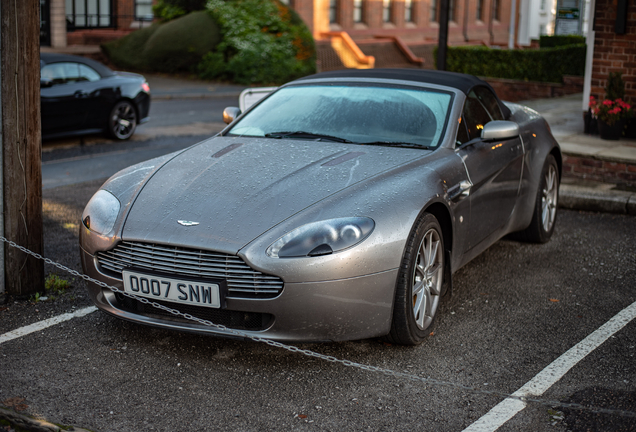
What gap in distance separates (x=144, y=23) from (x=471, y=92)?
27.1m

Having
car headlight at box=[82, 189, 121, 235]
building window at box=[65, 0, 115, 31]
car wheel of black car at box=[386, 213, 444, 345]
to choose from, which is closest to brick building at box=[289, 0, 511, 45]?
building window at box=[65, 0, 115, 31]

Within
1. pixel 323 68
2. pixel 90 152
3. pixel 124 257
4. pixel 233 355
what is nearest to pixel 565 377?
pixel 233 355

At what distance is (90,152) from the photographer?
11.2 m

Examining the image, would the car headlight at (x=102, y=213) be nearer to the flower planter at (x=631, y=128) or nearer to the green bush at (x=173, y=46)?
the flower planter at (x=631, y=128)

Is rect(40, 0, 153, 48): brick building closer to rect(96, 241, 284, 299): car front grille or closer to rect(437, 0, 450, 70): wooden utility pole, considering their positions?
rect(437, 0, 450, 70): wooden utility pole

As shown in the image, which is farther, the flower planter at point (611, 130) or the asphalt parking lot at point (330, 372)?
the flower planter at point (611, 130)

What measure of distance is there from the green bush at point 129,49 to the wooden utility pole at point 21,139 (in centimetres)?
2223

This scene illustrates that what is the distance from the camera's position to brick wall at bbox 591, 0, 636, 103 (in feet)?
34.2

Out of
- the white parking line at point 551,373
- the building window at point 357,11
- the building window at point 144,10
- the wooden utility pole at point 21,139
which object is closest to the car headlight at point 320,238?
the white parking line at point 551,373

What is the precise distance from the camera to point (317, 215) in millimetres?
3812

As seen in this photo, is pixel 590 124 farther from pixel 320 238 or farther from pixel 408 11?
pixel 408 11

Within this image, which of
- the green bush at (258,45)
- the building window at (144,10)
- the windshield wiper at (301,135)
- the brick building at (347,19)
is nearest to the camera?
the windshield wiper at (301,135)

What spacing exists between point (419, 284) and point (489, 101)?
2258 millimetres

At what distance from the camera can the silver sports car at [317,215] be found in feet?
12.1
